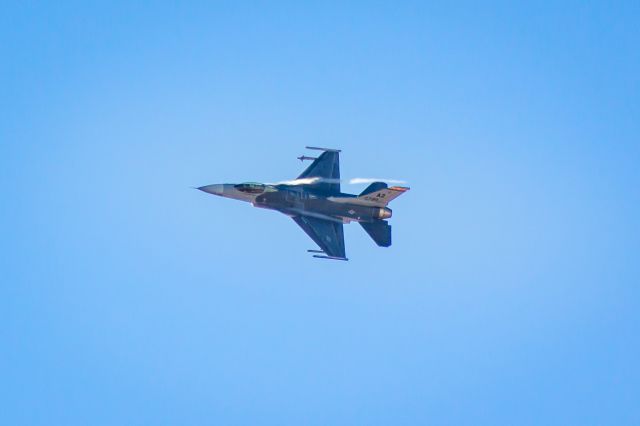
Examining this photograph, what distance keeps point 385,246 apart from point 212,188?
13314 mm

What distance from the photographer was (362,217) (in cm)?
6228

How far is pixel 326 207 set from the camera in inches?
2450

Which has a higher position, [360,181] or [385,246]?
[360,181]

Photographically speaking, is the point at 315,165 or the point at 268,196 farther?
the point at 315,165

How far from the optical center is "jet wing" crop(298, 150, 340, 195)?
64.1 metres

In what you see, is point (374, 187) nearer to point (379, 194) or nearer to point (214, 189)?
point (379, 194)

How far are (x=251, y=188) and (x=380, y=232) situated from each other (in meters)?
9.96

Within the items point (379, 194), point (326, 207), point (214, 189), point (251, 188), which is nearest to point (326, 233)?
point (326, 207)

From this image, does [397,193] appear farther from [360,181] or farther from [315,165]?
[315,165]

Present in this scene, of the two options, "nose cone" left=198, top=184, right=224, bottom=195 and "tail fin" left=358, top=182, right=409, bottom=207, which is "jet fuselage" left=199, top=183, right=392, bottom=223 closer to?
"nose cone" left=198, top=184, right=224, bottom=195

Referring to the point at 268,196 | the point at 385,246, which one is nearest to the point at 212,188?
the point at 268,196

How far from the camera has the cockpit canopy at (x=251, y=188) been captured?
6156cm

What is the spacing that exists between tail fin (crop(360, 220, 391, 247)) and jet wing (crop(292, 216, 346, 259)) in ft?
7.02

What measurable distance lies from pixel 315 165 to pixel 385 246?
28.5 ft
